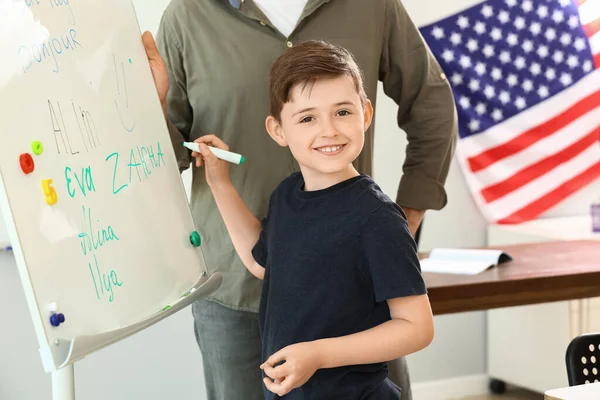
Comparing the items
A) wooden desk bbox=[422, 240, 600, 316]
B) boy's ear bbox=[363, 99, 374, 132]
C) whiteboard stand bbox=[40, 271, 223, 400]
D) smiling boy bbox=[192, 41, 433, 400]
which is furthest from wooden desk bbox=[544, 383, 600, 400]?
wooden desk bbox=[422, 240, 600, 316]

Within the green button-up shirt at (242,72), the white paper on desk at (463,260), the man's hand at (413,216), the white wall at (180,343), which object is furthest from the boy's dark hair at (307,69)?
the white wall at (180,343)

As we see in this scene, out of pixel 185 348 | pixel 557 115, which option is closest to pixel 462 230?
pixel 557 115

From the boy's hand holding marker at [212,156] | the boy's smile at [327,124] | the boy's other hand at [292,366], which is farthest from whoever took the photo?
the boy's hand holding marker at [212,156]

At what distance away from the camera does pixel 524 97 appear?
10.9ft

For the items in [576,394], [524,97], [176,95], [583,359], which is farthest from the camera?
[524,97]

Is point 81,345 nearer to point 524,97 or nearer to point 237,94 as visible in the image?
point 237,94

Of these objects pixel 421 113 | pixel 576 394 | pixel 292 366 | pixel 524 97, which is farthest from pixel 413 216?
pixel 524 97

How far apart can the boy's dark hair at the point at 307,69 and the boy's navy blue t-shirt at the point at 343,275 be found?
0.18 metres

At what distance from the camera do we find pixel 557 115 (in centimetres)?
337

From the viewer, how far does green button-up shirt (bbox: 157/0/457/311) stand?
1734mm

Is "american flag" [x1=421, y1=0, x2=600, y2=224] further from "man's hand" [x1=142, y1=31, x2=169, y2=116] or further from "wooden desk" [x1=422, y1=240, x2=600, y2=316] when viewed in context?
"man's hand" [x1=142, y1=31, x2=169, y2=116]

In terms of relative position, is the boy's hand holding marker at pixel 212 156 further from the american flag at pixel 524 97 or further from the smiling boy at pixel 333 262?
the american flag at pixel 524 97

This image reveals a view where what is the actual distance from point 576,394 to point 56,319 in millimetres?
770

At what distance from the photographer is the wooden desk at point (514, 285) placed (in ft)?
7.89
